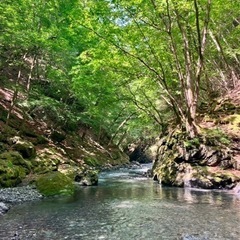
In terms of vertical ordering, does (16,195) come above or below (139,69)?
below

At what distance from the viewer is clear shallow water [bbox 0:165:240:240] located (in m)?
7.66

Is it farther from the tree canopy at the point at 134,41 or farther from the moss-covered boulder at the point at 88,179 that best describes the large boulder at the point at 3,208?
the tree canopy at the point at 134,41

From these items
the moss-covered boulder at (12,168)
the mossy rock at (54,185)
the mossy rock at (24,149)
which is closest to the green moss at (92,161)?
the mossy rock at (24,149)

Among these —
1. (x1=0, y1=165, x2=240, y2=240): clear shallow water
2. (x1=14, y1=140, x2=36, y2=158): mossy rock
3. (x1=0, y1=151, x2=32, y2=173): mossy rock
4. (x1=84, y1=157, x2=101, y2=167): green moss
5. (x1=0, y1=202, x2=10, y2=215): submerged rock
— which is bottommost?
(x1=0, y1=165, x2=240, y2=240): clear shallow water

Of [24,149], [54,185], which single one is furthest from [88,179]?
[24,149]

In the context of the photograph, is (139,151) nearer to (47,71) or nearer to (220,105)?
(47,71)

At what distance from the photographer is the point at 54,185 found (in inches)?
553

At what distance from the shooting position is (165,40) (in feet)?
65.1

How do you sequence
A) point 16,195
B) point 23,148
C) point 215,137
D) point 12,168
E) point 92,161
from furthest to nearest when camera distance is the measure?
point 92,161 < point 23,148 < point 215,137 < point 12,168 < point 16,195

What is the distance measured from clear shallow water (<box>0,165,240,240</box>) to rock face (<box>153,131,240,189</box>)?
5.44 ft

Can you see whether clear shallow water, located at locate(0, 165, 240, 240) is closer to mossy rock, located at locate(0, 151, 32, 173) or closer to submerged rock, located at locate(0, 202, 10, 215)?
submerged rock, located at locate(0, 202, 10, 215)

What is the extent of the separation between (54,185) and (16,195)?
1.99 metres

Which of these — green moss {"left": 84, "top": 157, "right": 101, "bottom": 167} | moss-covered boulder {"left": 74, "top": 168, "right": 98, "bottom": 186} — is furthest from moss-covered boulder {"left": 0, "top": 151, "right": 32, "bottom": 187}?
green moss {"left": 84, "top": 157, "right": 101, "bottom": 167}

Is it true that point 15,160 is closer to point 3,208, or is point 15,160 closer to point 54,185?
point 54,185
